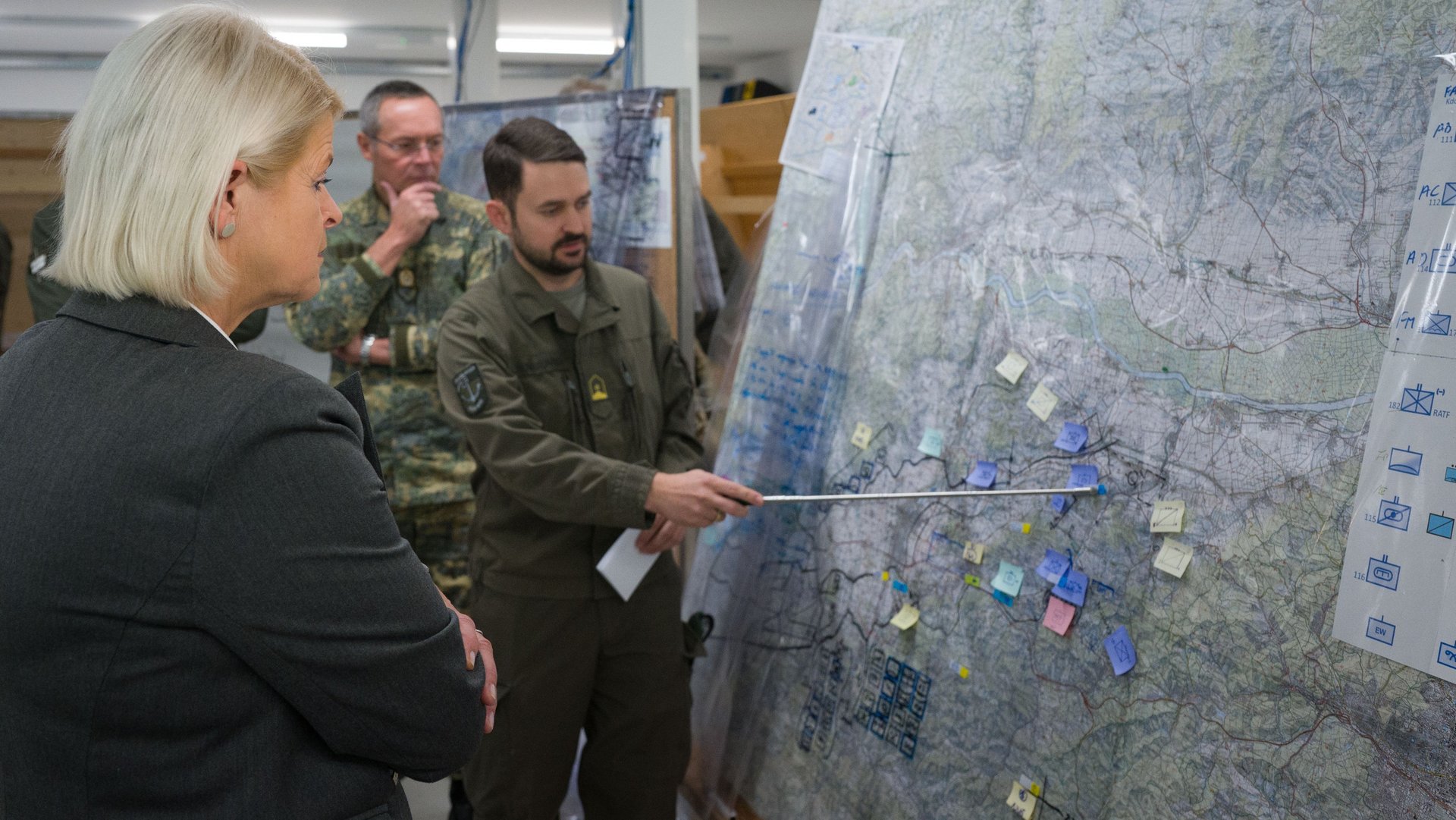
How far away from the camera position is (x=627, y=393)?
2115 mm

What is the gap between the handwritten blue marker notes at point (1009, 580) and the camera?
1619 mm

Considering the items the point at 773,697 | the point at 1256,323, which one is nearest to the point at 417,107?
the point at 773,697

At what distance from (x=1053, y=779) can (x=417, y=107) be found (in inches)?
84.7

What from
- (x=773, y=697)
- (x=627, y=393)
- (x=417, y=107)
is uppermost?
(x=417, y=107)

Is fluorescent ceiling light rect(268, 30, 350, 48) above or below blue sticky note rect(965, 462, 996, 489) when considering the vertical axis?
above

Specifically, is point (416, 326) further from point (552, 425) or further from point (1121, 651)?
point (1121, 651)

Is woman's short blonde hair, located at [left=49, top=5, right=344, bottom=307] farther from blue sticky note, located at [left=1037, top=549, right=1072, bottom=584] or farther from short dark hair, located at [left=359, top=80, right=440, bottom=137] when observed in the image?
short dark hair, located at [left=359, top=80, right=440, bottom=137]

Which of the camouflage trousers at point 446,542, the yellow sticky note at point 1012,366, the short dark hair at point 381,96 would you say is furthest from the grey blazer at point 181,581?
the short dark hair at point 381,96

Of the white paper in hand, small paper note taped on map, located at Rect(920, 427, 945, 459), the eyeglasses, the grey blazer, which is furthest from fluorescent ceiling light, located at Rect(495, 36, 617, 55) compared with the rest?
the grey blazer

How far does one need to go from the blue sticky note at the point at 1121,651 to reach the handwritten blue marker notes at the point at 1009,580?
0.58ft

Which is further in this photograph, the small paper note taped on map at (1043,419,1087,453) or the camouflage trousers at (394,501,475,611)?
the camouflage trousers at (394,501,475,611)

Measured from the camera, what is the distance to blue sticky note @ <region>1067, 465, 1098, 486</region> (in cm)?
152

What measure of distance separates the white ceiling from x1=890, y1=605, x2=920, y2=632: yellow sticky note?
632cm

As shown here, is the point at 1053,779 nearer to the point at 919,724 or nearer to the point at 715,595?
the point at 919,724
